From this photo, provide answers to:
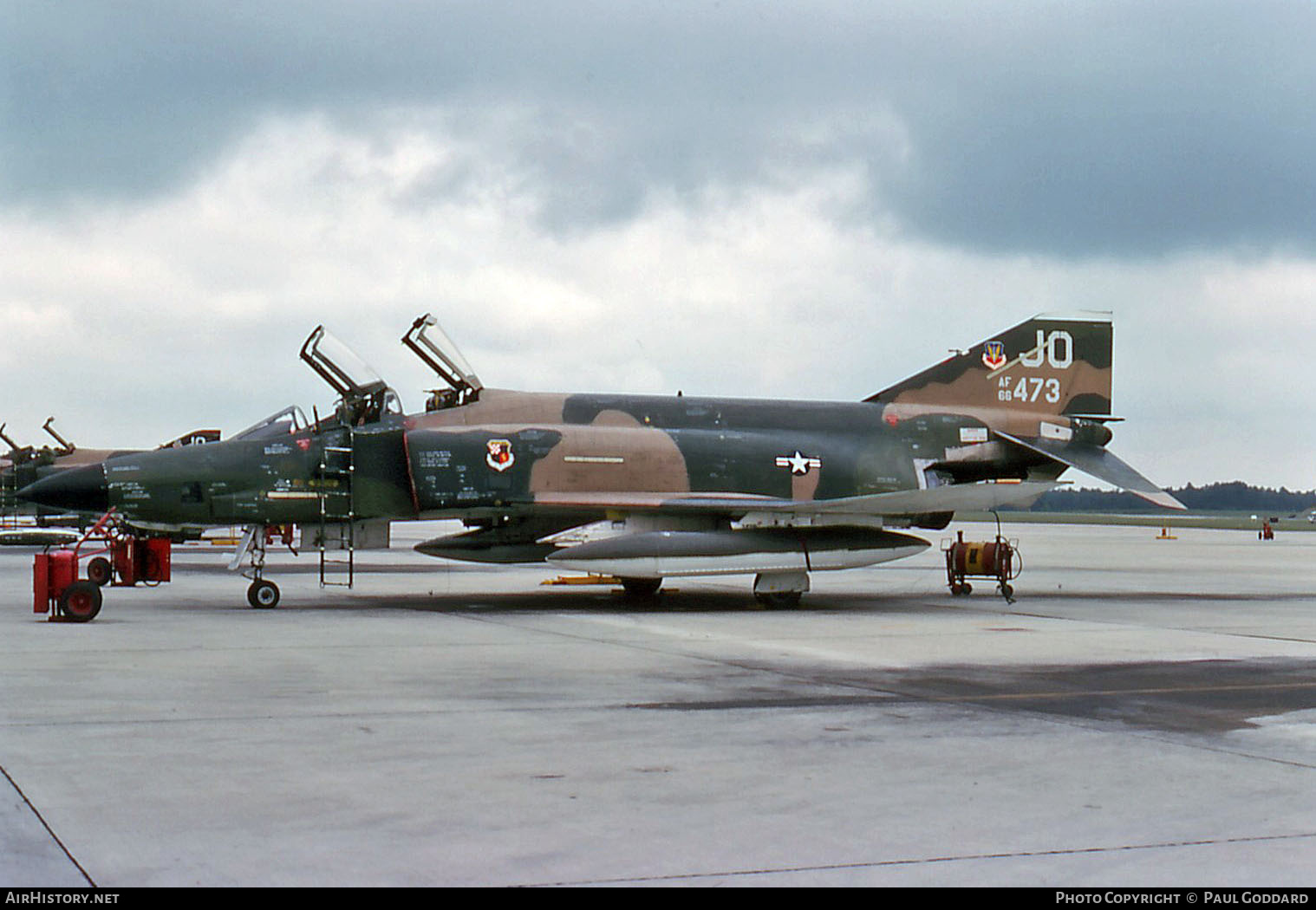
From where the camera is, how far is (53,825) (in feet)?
16.6

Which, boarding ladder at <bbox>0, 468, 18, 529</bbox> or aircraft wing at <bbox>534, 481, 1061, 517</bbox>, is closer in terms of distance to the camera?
aircraft wing at <bbox>534, 481, 1061, 517</bbox>

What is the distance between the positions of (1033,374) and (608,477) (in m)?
7.13

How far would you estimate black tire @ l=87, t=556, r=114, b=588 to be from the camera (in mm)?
18781

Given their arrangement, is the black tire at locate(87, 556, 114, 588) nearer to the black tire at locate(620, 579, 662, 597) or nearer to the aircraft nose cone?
the aircraft nose cone

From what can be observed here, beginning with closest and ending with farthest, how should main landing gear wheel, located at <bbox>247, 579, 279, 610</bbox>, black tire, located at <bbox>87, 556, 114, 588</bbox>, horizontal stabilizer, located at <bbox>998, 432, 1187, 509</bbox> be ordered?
main landing gear wheel, located at <bbox>247, 579, 279, 610</bbox>
black tire, located at <bbox>87, 556, 114, 588</bbox>
horizontal stabilizer, located at <bbox>998, 432, 1187, 509</bbox>

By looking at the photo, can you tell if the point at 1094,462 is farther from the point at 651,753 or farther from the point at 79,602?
the point at 651,753

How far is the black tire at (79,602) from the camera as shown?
13891 mm

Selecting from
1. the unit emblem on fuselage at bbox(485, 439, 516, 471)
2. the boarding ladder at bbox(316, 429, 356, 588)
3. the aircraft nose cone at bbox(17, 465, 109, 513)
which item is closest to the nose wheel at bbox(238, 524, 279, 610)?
the boarding ladder at bbox(316, 429, 356, 588)

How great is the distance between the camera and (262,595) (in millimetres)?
16172

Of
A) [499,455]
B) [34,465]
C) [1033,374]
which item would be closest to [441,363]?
[499,455]

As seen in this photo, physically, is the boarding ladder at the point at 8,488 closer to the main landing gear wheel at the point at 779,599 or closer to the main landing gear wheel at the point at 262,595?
the main landing gear wheel at the point at 262,595

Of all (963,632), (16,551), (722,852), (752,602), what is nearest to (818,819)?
(722,852)

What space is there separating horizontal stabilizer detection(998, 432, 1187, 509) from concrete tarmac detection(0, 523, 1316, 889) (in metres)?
4.96

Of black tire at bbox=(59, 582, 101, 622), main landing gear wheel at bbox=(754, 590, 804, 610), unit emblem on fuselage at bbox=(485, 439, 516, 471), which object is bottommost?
main landing gear wheel at bbox=(754, 590, 804, 610)
